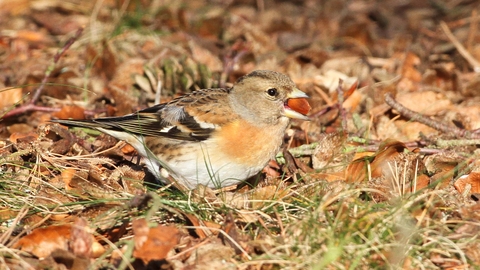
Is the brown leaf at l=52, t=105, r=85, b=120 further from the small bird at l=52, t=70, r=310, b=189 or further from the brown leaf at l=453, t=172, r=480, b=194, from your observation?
the brown leaf at l=453, t=172, r=480, b=194

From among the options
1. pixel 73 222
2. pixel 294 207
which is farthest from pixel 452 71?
pixel 73 222

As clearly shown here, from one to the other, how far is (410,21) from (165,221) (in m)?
5.71

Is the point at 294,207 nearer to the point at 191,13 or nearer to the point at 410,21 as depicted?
the point at 191,13

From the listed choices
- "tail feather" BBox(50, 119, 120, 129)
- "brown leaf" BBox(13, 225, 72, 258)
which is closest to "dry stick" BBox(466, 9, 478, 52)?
"tail feather" BBox(50, 119, 120, 129)

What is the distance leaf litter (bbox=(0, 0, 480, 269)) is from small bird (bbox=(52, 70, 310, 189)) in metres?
0.16

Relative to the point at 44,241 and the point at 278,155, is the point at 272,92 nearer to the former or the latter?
the point at 278,155

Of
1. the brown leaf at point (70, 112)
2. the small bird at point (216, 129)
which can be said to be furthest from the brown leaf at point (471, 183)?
the brown leaf at point (70, 112)

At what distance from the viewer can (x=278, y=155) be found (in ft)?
15.7

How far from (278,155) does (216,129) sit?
67 cm

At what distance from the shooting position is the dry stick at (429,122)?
488cm

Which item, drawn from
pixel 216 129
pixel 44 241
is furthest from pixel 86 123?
pixel 44 241

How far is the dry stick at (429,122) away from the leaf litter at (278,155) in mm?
11

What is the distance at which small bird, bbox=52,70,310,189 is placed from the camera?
13.6ft

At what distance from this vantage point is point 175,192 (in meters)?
4.00
